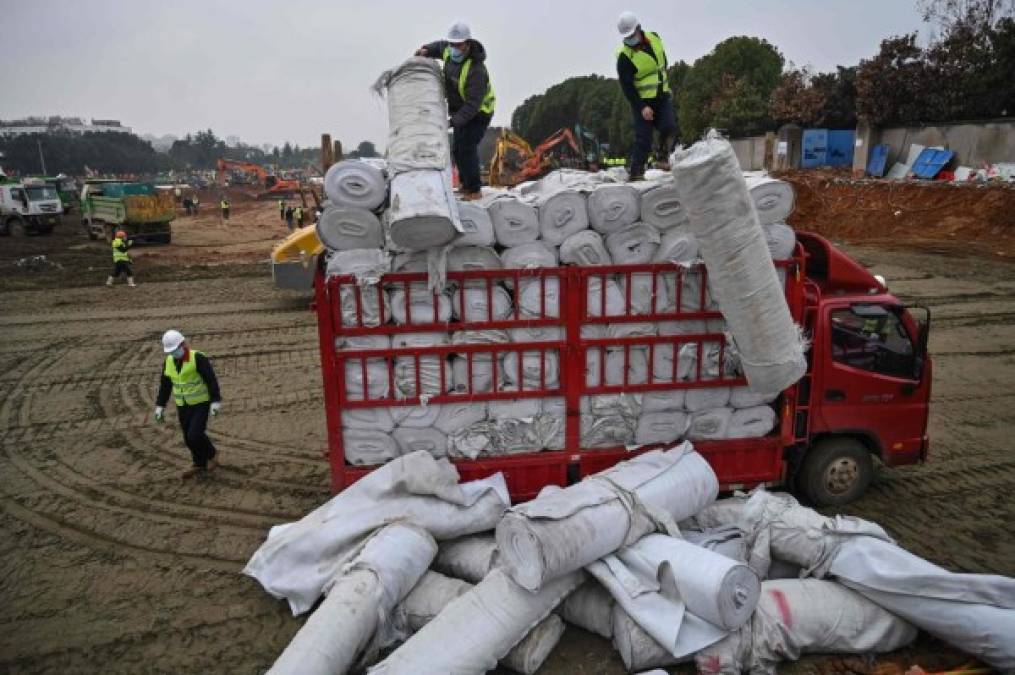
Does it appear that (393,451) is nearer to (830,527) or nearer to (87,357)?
(830,527)

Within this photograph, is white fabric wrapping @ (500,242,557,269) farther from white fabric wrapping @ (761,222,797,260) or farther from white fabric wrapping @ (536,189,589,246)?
white fabric wrapping @ (761,222,797,260)

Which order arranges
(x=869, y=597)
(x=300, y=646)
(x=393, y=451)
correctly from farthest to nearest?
(x=393, y=451)
(x=869, y=597)
(x=300, y=646)

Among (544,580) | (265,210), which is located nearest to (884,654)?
(544,580)

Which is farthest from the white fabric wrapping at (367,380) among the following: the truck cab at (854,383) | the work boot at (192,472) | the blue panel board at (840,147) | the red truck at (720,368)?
the blue panel board at (840,147)

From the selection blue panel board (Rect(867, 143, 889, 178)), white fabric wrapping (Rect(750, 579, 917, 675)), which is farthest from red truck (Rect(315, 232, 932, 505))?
blue panel board (Rect(867, 143, 889, 178))

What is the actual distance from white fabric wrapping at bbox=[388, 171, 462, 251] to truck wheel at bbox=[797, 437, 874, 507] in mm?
3729

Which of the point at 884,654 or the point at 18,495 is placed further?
the point at 18,495

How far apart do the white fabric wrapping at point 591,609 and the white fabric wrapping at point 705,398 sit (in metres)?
1.74

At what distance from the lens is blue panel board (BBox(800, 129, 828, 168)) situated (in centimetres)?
2978

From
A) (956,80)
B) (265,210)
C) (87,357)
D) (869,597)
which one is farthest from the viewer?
(265,210)

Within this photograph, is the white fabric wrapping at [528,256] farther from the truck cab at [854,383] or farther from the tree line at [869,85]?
the tree line at [869,85]

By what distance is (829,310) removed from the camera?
5.93 metres

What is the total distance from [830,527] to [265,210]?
1528 inches

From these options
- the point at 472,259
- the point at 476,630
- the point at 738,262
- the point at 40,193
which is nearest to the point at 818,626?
the point at 476,630
